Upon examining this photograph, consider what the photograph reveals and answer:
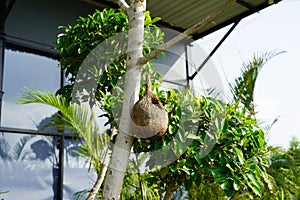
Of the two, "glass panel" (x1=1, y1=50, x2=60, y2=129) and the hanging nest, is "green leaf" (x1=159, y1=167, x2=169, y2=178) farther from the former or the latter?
"glass panel" (x1=1, y1=50, x2=60, y2=129)

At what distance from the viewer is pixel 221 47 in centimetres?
573

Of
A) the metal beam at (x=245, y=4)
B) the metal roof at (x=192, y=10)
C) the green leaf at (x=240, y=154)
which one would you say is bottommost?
the green leaf at (x=240, y=154)

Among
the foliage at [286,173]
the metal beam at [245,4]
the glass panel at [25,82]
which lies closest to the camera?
the glass panel at [25,82]

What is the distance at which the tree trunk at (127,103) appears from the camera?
5.65ft

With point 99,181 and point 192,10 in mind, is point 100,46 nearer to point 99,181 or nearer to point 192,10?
point 99,181

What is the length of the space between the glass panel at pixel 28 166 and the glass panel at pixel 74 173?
0.14 meters

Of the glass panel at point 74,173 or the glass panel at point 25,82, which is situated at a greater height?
the glass panel at point 25,82

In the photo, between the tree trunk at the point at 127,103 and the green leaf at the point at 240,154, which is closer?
the tree trunk at the point at 127,103

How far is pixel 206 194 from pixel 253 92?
137cm

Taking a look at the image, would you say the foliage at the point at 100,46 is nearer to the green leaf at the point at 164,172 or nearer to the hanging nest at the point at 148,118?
the green leaf at the point at 164,172

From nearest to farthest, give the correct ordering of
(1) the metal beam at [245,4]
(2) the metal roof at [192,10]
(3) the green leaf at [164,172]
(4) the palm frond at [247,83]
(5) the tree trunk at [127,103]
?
1. (5) the tree trunk at [127,103]
2. (3) the green leaf at [164,172]
3. (4) the palm frond at [247,83]
4. (2) the metal roof at [192,10]
5. (1) the metal beam at [245,4]

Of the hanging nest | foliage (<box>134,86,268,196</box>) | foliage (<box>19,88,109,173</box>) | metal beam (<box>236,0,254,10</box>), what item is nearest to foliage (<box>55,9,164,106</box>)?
foliage (<box>19,88,109,173</box>)

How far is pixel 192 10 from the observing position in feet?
17.5

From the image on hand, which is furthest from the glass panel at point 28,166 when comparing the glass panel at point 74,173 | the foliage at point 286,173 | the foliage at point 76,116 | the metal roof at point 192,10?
the foliage at point 286,173
